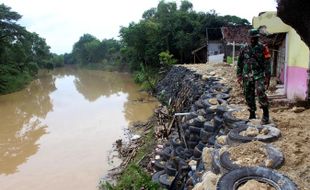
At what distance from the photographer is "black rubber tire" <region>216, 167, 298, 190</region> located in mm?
3883

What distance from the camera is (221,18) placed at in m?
37.3

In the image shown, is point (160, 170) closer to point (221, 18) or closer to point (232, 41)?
point (232, 41)

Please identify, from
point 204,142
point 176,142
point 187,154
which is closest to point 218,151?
point 204,142

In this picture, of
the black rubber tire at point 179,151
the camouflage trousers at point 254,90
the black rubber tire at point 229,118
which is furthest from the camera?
the black rubber tire at point 179,151

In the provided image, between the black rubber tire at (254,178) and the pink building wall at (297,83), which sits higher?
the pink building wall at (297,83)

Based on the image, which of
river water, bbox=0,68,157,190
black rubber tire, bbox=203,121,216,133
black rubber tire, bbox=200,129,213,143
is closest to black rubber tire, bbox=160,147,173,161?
black rubber tire, bbox=200,129,213,143

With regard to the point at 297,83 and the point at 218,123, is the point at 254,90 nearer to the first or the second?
the point at 218,123

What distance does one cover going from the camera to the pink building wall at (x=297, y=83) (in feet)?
29.5

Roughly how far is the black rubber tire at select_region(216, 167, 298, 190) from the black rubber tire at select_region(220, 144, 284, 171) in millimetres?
248

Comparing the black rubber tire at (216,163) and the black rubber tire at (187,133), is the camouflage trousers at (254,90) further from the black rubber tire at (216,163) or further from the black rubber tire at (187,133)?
the black rubber tire at (187,133)

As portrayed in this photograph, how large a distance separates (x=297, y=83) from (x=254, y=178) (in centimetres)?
623

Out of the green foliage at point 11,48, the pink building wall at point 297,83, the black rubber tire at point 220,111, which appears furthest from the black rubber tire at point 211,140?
the green foliage at point 11,48

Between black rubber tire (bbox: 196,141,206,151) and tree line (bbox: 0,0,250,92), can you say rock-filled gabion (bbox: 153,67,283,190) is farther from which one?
tree line (bbox: 0,0,250,92)

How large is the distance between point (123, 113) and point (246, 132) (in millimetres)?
16163
